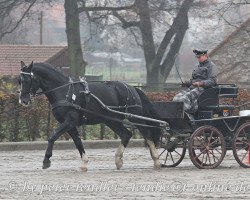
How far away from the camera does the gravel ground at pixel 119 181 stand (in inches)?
440

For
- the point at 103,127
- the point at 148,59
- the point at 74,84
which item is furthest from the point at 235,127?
the point at 148,59

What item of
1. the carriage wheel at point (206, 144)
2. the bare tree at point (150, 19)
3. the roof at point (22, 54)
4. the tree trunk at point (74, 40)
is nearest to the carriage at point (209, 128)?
the carriage wheel at point (206, 144)

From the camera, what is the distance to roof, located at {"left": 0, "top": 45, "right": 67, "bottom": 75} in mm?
44534

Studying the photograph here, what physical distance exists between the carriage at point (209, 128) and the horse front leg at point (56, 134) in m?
1.60

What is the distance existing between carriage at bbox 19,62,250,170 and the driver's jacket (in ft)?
0.48

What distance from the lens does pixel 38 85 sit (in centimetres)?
1487

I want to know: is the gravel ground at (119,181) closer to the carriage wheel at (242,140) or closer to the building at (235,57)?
the carriage wheel at (242,140)

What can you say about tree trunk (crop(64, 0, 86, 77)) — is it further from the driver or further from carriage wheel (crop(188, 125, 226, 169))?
carriage wheel (crop(188, 125, 226, 169))

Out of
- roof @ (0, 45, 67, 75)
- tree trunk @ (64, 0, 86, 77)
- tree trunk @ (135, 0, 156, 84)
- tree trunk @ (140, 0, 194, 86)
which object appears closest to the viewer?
tree trunk @ (135, 0, 156, 84)

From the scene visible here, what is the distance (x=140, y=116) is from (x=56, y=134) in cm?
167

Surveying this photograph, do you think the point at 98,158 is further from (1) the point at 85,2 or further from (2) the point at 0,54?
(2) the point at 0,54

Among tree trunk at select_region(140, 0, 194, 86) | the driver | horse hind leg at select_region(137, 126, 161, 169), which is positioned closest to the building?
tree trunk at select_region(140, 0, 194, 86)

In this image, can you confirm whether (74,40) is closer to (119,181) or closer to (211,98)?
(211,98)

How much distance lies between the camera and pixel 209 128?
1469 cm
